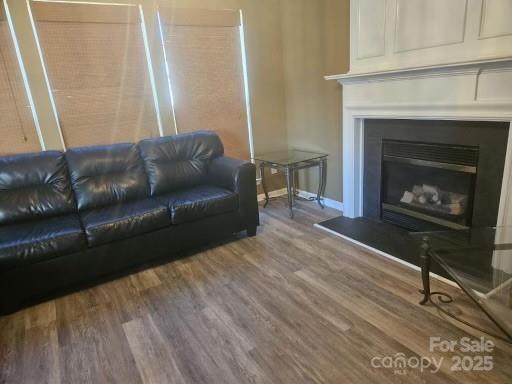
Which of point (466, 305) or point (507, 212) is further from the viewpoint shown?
point (507, 212)

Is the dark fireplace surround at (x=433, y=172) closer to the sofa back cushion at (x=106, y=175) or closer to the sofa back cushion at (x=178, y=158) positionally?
the sofa back cushion at (x=178, y=158)

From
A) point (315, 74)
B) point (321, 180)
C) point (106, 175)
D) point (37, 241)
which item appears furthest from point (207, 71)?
point (37, 241)

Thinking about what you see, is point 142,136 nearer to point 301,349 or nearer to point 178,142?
point 178,142

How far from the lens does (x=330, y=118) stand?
346cm

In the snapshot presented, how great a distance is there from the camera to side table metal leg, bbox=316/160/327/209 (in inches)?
142

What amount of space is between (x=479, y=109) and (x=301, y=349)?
185 centimetres

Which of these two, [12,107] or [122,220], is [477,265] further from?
[12,107]

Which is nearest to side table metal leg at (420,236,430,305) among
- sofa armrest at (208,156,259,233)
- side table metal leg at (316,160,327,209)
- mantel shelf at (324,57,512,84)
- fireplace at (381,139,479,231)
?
fireplace at (381,139,479,231)

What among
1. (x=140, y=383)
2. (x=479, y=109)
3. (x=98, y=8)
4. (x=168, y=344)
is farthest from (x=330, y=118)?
(x=140, y=383)

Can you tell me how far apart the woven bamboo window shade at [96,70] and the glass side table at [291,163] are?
52.2 inches

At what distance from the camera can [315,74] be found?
352 cm

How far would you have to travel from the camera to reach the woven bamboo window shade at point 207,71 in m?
3.28

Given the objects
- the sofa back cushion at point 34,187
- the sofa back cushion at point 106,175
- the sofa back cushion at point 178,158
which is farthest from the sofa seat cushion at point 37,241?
the sofa back cushion at point 178,158

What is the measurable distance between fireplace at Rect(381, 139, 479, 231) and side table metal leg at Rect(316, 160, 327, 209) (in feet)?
2.41
